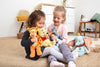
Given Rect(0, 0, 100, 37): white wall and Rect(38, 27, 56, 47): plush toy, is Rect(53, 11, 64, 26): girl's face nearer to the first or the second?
Rect(38, 27, 56, 47): plush toy

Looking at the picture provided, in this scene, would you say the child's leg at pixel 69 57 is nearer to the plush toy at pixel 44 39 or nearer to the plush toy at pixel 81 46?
the plush toy at pixel 44 39

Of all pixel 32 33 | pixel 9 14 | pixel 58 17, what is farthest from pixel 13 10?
pixel 32 33

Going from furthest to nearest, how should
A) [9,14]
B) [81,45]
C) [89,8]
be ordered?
[89,8]
[9,14]
[81,45]

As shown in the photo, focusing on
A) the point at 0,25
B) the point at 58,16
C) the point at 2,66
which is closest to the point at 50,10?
the point at 0,25

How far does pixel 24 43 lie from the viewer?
3.01ft

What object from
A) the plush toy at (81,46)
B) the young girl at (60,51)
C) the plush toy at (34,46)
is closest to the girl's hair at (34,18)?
the plush toy at (34,46)

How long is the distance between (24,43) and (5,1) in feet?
7.33

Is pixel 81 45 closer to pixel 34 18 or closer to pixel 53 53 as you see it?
pixel 53 53

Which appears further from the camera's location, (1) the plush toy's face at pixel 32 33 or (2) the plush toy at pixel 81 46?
(2) the plush toy at pixel 81 46

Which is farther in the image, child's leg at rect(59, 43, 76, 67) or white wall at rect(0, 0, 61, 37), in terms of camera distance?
white wall at rect(0, 0, 61, 37)

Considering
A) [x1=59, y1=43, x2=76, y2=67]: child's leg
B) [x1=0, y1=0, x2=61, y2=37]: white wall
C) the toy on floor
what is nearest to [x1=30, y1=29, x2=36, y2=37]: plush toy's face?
[x1=59, y1=43, x2=76, y2=67]: child's leg

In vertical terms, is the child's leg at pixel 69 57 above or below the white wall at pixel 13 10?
below

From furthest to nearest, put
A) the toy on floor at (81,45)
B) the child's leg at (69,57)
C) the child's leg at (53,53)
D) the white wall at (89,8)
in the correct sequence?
the white wall at (89,8), the toy on floor at (81,45), the child's leg at (53,53), the child's leg at (69,57)

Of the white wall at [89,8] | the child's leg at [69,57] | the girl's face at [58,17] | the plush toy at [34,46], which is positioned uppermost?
the white wall at [89,8]
